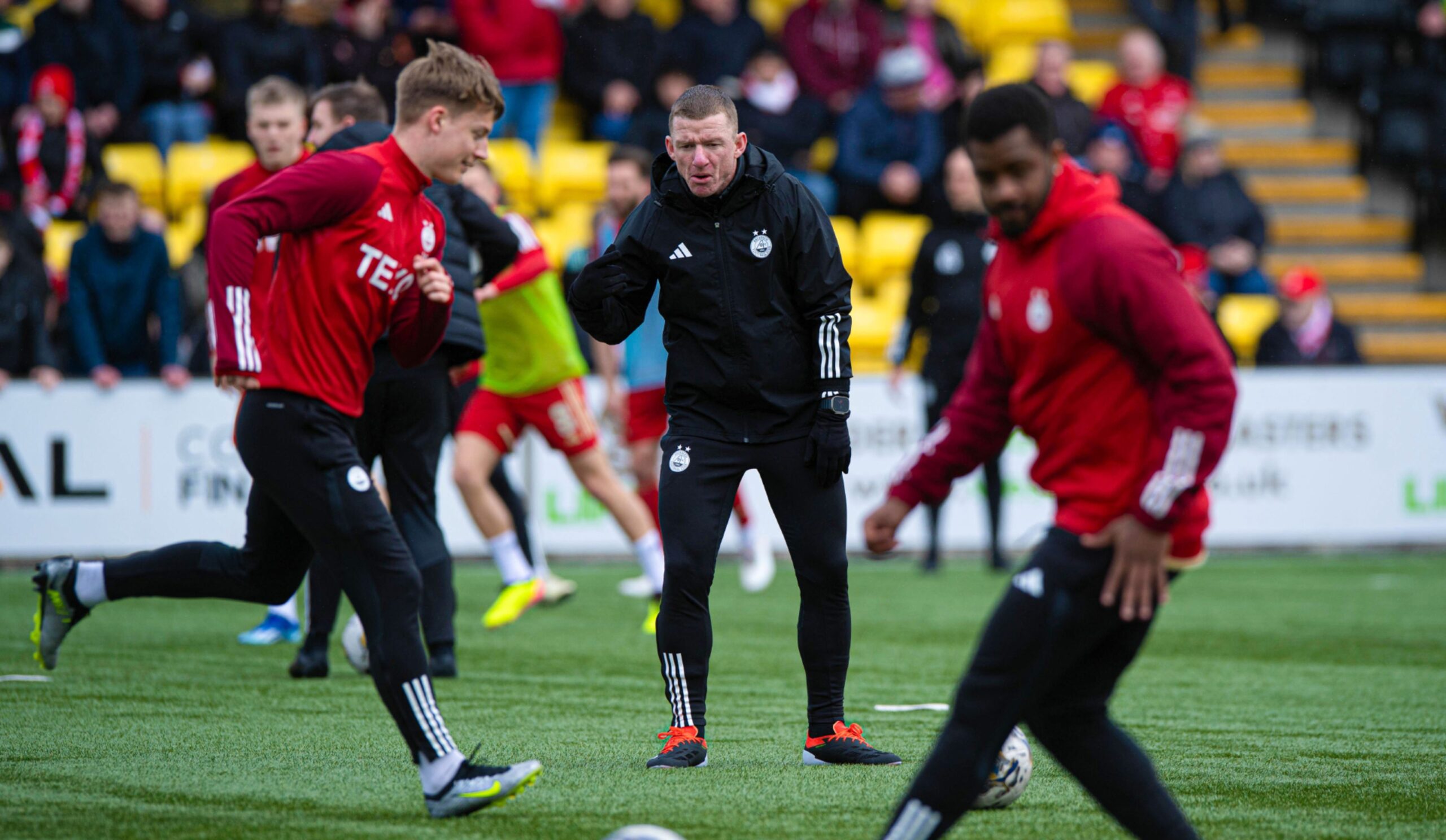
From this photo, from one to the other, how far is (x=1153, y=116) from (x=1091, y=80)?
5.88 feet

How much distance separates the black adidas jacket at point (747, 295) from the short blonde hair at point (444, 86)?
0.81 m

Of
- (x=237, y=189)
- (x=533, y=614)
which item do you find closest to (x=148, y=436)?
(x=533, y=614)

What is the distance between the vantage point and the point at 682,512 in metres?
5.29

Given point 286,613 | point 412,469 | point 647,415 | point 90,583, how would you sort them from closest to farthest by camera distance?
1. point 90,583
2. point 412,469
3. point 286,613
4. point 647,415

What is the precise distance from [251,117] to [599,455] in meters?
2.81

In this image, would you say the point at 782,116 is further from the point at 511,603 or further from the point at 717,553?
the point at 717,553

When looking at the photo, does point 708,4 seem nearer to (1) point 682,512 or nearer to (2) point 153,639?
(2) point 153,639

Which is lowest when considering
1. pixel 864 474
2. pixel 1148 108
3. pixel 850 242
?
pixel 864 474

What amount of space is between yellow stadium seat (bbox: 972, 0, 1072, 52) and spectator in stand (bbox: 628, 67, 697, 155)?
454 cm

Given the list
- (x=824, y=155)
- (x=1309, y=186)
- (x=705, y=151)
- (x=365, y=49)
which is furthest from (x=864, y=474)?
(x=1309, y=186)

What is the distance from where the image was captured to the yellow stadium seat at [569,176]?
15.6 meters

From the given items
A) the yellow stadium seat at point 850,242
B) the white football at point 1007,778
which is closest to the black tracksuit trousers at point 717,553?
the white football at point 1007,778

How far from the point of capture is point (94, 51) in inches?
563

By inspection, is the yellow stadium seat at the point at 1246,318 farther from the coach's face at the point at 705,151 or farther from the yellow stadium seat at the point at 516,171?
the coach's face at the point at 705,151
